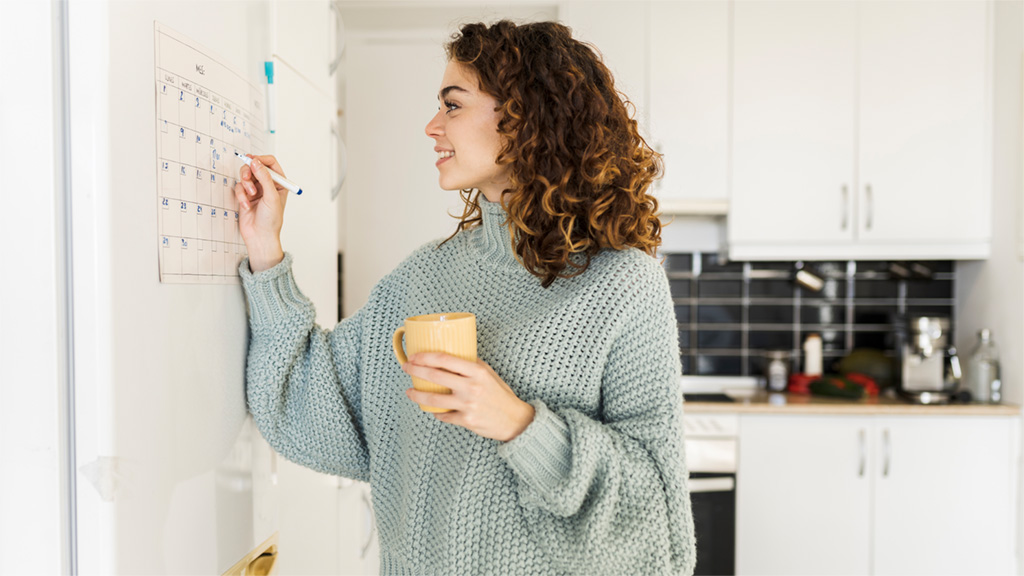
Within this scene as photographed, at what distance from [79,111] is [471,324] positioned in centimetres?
43

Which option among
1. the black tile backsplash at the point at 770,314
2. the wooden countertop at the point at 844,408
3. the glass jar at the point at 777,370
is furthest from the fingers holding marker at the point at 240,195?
the black tile backsplash at the point at 770,314

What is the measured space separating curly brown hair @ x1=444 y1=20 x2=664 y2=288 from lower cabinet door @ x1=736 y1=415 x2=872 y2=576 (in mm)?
1656

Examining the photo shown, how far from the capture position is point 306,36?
1308mm

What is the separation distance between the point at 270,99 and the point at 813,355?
2376 mm

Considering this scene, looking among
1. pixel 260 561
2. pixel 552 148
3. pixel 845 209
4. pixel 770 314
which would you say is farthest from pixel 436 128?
pixel 770 314

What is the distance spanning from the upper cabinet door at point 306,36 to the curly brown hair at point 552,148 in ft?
0.99

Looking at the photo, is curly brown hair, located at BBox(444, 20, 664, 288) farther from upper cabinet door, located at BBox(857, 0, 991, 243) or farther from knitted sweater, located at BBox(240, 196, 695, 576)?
upper cabinet door, located at BBox(857, 0, 991, 243)

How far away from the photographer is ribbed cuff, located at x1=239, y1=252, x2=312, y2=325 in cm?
93

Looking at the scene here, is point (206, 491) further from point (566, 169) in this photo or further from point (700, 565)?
point (700, 565)

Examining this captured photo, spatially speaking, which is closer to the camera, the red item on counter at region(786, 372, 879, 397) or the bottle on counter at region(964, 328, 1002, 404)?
the bottle on counter at region(964, 328, 1002, 404)

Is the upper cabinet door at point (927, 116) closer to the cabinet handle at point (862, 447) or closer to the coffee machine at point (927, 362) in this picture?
the coffee machine at point (927, 362)

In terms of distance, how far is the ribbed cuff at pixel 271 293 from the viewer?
928mm

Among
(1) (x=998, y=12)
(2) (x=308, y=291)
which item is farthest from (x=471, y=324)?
(1) (x=998, y=12)

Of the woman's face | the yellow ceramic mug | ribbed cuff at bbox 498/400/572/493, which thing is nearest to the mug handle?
the yellow ceramic mug
